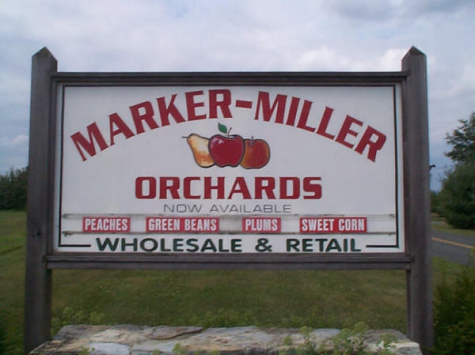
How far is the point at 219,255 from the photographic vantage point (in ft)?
13.0

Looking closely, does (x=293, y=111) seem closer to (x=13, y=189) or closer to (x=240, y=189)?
(x=240, y=189)

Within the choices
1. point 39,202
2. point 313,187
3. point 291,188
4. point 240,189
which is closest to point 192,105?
point 240,189

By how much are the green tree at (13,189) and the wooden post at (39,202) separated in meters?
26.1

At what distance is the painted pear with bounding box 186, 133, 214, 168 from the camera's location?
161 inches

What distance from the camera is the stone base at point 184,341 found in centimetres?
380

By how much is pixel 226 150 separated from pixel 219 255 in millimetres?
985

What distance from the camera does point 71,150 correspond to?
413 cm

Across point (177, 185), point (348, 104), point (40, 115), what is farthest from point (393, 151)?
point (40, 115)

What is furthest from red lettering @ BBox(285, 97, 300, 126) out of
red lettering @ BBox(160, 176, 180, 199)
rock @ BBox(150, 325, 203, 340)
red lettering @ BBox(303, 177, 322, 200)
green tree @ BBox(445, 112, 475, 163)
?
green tree @ BBox(445, 112, 475, 163)

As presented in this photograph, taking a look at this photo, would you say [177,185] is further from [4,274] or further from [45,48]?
[4,274]

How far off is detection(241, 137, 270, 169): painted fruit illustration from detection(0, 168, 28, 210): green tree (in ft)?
88.7

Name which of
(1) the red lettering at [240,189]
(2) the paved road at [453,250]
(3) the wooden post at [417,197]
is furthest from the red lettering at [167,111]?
(2) the paved road at [453,250]

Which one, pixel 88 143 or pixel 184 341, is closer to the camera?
pixel 184 341

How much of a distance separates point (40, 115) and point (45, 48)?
664 millimetres
